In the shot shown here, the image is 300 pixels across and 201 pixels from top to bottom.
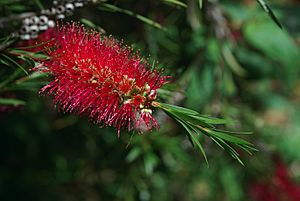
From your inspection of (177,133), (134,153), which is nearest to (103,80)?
(134,153)

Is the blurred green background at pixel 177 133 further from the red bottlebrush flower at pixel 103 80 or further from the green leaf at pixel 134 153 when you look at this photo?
the red bottlebrush flower at pixel 103 80

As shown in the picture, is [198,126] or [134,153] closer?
[198,126]

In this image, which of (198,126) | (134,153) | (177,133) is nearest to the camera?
(198,126)

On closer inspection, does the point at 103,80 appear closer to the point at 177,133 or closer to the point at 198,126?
the point at 198,126

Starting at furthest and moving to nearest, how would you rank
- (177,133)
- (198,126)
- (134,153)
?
1. (177,133)
2. (134,153)
3. (198,126)

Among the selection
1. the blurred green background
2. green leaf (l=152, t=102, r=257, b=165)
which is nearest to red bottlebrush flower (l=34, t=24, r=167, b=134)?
green leaf (l=152, t=102, r=257, b=165)

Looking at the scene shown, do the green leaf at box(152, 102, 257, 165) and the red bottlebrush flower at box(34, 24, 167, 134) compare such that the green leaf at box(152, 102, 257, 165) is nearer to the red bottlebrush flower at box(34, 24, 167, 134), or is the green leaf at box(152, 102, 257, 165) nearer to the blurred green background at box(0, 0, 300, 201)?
the red bottlebrush flower at box(34, 24, 167, 134)

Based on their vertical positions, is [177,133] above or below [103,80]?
below
